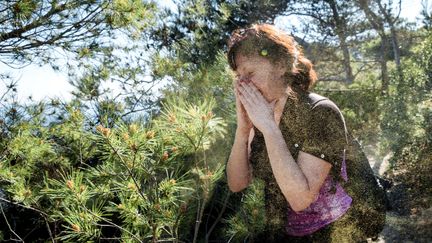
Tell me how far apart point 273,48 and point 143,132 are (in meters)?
0.50

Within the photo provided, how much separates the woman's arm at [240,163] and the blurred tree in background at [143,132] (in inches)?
2.0

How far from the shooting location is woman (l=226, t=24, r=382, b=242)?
931 millimetres

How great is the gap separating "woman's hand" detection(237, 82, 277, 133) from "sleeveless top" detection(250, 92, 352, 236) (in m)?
0.09

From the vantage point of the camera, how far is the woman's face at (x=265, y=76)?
3.71ft

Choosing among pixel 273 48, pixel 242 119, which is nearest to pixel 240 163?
pixel 242 119

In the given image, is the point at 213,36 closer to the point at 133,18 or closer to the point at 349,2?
the point at 133,18

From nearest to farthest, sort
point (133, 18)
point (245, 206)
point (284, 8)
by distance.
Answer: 1. point (245, 206)
2. point (133, 18)
3. point (284, 8)

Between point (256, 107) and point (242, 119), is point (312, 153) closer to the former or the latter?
point (256, 107)

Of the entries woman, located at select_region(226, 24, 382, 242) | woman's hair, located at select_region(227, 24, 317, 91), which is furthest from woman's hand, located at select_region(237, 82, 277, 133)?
woman's hair, located at select_region(227, 24, 317, 91)

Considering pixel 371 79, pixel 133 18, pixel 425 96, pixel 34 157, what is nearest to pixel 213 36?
pixel 133 18

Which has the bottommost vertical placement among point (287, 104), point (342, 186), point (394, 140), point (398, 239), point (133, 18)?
point (398, 239)

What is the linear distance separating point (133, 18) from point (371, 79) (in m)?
6.37

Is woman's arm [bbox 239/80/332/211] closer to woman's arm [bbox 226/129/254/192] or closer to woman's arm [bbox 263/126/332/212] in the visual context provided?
woman's arm [bbox 263/126/332/212]

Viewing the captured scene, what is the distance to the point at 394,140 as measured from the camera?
5.68 m
